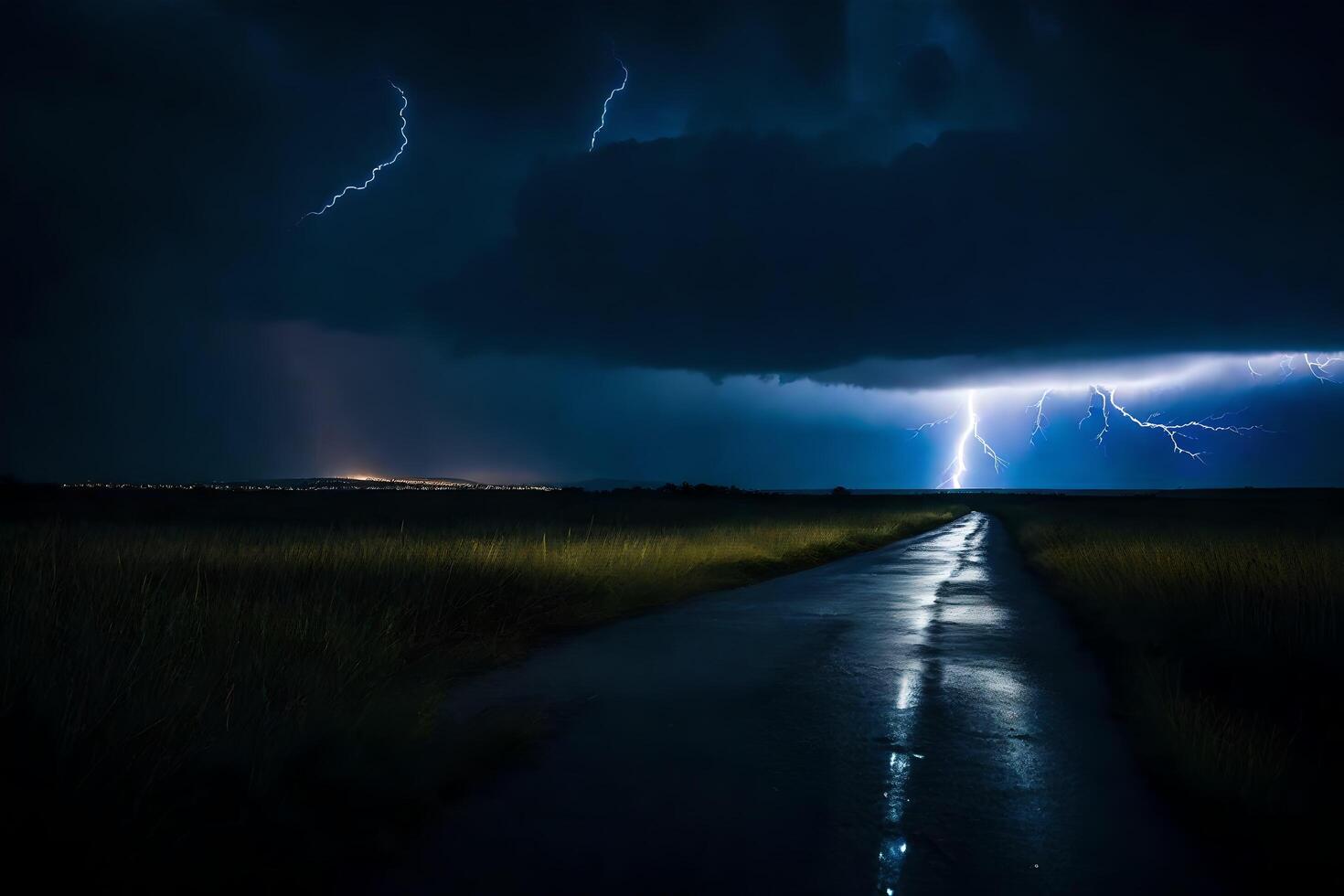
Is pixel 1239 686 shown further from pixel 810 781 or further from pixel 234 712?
pixel 234 712

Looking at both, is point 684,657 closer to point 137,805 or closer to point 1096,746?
point 1096,746

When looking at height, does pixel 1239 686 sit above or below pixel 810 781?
above

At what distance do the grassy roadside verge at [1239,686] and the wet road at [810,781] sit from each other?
1.04 feet

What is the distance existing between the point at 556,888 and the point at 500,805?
41.4 inches

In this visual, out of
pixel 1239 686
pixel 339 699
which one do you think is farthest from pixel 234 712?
pixel 1239 686

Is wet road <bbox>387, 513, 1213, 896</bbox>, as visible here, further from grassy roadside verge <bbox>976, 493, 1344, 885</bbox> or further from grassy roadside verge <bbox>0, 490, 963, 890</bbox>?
grassy roadside verge <bbox>0, 490, 963, 890</bbox>

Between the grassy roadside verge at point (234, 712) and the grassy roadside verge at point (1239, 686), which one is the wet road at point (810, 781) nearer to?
the grassy roadside verge at point (1239, 686)

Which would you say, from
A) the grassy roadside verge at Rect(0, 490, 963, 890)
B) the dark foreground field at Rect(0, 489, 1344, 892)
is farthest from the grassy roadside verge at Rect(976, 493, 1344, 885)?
the grassy roadside verge at Rect(0, 490, 963, 890)

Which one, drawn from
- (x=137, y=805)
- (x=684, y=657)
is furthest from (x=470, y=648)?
(x=137, y=805)

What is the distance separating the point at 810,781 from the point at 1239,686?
474 cm

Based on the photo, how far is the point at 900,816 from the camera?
4.39 metres

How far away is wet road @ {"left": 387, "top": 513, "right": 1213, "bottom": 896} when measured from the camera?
12.4ft

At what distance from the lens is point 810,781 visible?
4.94 metres

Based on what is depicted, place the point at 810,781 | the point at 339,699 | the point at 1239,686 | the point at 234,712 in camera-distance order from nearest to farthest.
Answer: the point at 810,781, the point at 234,712, the point at 339,699, the point at 1239,686
